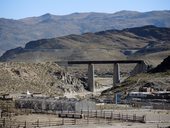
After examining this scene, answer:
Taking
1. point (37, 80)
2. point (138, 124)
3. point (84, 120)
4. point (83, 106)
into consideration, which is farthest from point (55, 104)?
point (37, 80)

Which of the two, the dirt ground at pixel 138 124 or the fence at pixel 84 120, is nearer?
the fence at pixel 84 120

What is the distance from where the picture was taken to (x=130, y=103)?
358 feet

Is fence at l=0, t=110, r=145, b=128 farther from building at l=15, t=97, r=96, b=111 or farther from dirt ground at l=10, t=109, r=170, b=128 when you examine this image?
building at l=15, t=97, r=96, b=111

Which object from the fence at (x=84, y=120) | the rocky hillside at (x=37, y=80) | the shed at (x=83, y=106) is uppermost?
the rocky hillside at (x=37, y=80)

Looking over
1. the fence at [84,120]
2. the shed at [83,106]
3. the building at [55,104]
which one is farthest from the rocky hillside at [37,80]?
the fence at [84,120]

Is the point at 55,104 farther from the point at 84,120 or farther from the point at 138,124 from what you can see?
the point at 138,124

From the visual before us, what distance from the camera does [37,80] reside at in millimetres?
151875

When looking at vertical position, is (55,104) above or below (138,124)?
above

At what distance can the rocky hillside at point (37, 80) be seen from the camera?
461ft

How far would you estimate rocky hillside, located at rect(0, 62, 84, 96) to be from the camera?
14048 centimetres

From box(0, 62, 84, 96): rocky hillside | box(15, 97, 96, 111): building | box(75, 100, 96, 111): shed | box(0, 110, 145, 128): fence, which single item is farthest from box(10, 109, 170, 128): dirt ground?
box(0, 62, 84, 96): rocky hillside

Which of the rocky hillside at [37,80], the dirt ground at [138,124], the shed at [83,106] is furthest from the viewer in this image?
the rocky hillside at [37,80]

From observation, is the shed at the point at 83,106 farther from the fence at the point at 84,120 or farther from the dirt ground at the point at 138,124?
the dirt ground at the point at 138,124

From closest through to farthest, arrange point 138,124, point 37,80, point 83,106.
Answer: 1. point 138,124
2. point 83,106
3. point 37,80
